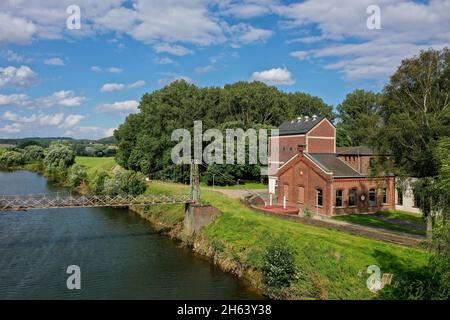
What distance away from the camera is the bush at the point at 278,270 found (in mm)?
22656

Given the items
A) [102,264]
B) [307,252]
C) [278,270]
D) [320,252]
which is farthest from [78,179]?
[320,252]

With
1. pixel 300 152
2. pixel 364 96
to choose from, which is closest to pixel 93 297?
pixel 300 152

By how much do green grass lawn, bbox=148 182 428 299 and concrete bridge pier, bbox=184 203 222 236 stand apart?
123 inches

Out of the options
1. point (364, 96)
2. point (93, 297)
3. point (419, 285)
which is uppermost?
point (364, 96)

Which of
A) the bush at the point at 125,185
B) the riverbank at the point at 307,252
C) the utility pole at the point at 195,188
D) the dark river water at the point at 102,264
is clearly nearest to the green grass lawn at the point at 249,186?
the bush at the point at 125,185

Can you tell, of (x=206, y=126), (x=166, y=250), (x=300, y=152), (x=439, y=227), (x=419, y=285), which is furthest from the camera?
(x=206, y=126)

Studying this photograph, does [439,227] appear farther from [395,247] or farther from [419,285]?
[395,247]

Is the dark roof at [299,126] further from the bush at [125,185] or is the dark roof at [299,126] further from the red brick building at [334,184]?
the bush at [125,185]

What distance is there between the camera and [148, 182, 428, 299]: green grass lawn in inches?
842

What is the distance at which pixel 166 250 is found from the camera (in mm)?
32906

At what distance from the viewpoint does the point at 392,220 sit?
115 ft

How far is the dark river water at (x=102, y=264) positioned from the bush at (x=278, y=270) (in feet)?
4.46

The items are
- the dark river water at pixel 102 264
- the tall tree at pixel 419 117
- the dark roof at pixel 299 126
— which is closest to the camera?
the dark river water at pixel 102 264
